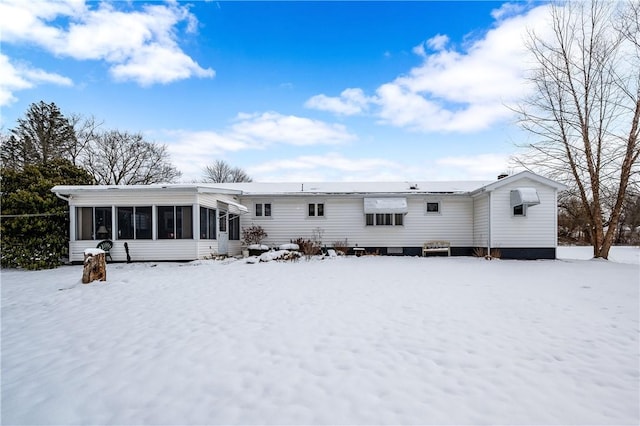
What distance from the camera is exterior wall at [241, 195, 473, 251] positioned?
16.7m

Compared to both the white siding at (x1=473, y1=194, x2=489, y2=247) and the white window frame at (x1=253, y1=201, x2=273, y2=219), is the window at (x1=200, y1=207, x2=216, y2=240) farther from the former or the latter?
the white siding at (x1=473, y1=194, x2=489, y2=247)

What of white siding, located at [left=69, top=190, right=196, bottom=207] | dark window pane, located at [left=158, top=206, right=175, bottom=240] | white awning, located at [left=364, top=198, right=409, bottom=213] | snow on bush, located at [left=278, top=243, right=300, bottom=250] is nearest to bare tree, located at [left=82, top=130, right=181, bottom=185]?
white siding, located at [left=69, top=190, right=196, bottom=207]

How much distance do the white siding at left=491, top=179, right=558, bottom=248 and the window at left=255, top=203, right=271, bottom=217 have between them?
33.5 feet

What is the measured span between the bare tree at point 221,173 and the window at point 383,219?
26220 mm

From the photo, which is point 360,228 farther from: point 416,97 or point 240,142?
point 240,142

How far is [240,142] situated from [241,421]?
80.9ft

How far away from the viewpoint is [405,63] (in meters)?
14.8

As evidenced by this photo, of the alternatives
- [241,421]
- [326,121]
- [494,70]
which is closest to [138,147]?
[326,121]

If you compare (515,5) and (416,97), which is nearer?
(515,5)

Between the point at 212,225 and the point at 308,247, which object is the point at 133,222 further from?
the point at 308,247

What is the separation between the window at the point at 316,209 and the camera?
16.9m

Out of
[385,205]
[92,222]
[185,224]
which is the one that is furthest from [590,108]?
[92,222]

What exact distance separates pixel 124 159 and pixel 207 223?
2009 centimetres

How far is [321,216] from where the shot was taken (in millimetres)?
16906
